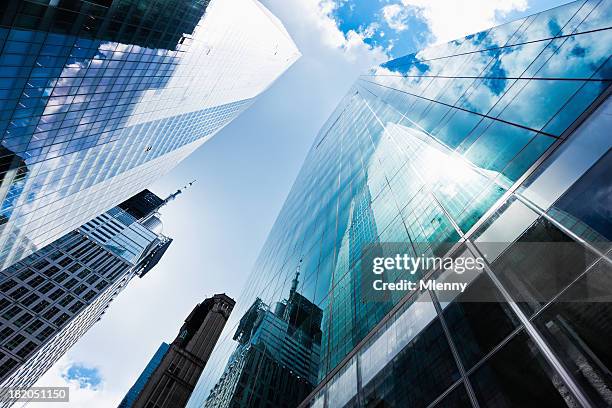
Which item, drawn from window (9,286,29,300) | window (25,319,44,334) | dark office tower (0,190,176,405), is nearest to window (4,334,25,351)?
dark office tower (0,190,176,405)

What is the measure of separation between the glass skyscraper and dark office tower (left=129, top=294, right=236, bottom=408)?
329 ft

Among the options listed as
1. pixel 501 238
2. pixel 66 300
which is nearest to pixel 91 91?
pixel 501 238

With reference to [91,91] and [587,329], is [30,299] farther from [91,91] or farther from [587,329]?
[587,329]

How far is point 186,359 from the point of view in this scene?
111 meters

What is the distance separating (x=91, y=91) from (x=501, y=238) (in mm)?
48058

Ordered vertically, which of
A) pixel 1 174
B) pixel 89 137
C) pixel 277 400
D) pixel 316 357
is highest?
pixel 89 137

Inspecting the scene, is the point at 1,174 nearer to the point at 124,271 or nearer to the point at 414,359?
the point at 414,359

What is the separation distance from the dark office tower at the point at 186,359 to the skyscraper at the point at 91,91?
5504 centimetres

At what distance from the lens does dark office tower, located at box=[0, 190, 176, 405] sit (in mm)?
88406

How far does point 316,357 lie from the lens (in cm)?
1656

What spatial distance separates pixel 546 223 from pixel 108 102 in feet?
172

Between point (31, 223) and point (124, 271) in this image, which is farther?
point (124, 271)

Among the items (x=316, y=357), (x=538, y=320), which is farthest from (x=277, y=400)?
(x=538, y=320)

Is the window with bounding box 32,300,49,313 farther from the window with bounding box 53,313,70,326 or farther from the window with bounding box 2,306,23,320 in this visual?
the window with bounding box 53,313,70,326
